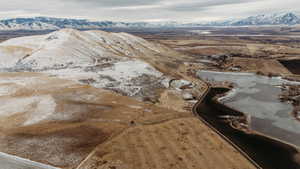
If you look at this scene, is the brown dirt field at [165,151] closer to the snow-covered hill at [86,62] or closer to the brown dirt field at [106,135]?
the brown dirt field at [106,135]

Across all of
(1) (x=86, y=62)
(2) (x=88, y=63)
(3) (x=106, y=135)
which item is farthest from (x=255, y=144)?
(1) (x=86, y=62)

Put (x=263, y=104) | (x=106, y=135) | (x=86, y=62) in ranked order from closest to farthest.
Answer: (x=106, y=135) < (x=263, y=104) < (x=86, y=62)

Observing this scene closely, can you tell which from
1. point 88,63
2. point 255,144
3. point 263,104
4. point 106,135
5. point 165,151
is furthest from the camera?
point 88,63

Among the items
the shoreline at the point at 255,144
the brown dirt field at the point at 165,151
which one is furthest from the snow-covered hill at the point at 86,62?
the brown dirt field at the point at 165,151

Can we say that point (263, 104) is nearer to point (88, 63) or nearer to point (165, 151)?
point (165, 151)

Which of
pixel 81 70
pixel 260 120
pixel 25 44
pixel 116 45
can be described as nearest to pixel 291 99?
pixel 260 120

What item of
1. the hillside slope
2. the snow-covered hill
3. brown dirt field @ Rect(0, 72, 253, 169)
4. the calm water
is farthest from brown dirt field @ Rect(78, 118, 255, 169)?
the snow-covered hill
